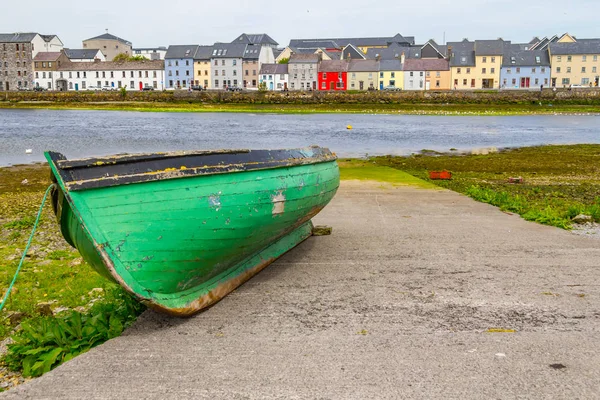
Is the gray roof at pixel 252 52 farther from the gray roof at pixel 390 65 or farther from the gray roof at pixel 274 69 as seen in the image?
the gray roof at pixel 390 65

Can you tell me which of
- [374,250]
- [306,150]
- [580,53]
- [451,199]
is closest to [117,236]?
[306,150]

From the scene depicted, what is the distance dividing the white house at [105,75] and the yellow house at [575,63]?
7267 cm

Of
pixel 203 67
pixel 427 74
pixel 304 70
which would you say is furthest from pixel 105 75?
pixel 427 74

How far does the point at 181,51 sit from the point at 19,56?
32792 millimetres

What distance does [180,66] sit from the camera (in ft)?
406

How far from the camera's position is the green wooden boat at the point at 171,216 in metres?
5.35

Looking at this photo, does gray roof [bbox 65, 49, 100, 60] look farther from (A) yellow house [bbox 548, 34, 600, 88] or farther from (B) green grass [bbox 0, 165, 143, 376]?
(B) green grass [bbox 0, 165, 143, 376]

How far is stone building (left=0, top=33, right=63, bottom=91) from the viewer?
125688mm

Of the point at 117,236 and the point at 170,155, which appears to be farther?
the point at 170,155

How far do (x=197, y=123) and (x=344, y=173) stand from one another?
38312mm

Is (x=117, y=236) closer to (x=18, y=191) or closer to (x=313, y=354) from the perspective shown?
(x=313, y=354)

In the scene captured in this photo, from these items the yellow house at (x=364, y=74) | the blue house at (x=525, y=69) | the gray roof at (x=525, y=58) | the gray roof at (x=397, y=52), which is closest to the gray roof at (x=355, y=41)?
the gray roof at (x=397, y=52)

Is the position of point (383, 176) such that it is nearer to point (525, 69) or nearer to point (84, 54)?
point (525, 69)

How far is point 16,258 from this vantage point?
364 inches
